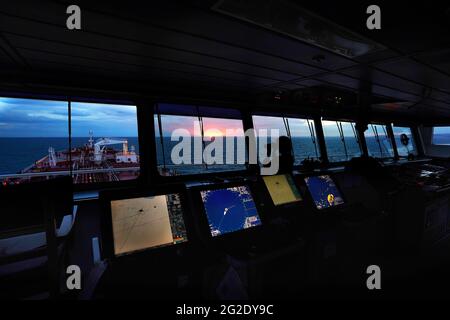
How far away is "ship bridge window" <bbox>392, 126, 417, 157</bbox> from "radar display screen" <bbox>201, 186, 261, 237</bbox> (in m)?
7.55

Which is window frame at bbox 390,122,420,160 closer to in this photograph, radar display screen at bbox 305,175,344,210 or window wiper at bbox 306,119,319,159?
window wiper at bbox 306,119,319,159

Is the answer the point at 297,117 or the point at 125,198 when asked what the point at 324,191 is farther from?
the point at 297,117

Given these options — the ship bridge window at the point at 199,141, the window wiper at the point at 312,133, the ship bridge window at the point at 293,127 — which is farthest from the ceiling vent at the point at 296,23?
the window wiper at the point at 312,133

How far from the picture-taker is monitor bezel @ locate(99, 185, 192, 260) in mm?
1365

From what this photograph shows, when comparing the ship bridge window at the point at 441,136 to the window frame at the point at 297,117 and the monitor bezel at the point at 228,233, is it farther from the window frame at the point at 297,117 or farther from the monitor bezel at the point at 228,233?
the monitor bezel at the point at 228,233

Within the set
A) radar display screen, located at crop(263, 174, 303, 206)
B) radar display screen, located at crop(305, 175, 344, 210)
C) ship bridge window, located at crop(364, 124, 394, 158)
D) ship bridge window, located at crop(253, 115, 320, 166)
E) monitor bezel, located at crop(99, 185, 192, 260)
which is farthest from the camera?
ship bridge window, located at crop(364, 124, 394, 158)

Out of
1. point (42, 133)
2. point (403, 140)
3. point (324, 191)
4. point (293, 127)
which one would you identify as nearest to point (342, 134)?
point (293, 127)

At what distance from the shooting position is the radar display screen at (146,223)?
142 centimetres

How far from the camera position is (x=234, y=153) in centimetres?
385

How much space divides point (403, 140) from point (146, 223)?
8895mm

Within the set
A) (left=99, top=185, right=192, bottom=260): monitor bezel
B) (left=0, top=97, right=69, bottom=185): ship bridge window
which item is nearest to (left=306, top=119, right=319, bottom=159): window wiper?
(left=99, top=185, right=192, bottom=260): monitor bezel

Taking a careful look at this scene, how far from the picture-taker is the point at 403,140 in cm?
765

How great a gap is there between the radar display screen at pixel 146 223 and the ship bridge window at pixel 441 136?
10170 mm

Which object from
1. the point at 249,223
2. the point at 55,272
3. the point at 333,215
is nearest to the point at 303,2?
the point at 249,223
